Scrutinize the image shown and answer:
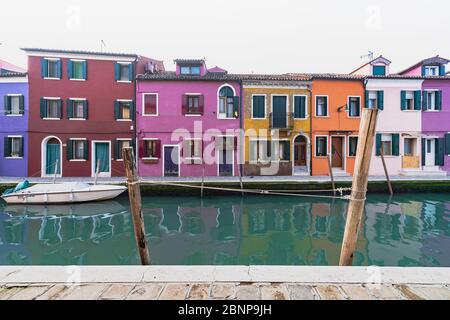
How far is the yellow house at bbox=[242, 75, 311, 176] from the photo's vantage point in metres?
17.0

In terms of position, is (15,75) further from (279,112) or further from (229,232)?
(229,232)

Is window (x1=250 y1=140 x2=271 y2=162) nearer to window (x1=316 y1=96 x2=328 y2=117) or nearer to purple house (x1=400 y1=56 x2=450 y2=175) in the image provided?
window (x1=316 y1=96 x2=328 y2=117)

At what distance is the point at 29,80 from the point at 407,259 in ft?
65.1

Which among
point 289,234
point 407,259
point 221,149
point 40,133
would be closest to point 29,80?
point 40,133

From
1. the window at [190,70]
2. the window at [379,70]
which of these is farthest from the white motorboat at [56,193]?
the window at [379,70]

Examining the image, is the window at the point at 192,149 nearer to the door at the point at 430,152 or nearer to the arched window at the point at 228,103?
the arched window at the point at 228,103

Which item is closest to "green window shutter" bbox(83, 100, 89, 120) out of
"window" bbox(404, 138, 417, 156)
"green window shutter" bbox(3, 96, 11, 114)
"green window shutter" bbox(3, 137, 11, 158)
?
"green window shutter" bbox(3, 96, 11, 114)

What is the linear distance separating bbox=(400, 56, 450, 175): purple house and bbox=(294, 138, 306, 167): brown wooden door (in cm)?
772

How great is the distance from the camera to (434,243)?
280 inches

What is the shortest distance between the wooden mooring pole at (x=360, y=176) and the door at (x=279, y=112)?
13.8 metres

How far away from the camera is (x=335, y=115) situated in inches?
685

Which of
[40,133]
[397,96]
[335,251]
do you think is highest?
[397,96]

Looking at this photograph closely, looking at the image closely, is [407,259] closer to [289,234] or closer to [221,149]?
[289,234]
